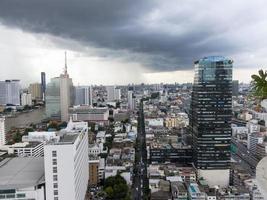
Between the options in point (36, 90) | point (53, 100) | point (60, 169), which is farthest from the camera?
Answer: point (36, 90)

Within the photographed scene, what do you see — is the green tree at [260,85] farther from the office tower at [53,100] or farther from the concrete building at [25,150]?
the office tower at [53,100]

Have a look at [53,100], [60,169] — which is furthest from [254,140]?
[53,100]

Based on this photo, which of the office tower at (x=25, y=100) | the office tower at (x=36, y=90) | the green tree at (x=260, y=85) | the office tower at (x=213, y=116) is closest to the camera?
the green tree at (x=260, y=85)

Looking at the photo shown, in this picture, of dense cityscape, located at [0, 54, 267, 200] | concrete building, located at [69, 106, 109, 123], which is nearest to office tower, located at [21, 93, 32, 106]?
concrete building, located at [69, 106, 109, 123]

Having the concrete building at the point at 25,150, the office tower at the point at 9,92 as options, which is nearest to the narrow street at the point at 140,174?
the concrete building at the point at 25,150

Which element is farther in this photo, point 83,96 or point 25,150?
point 83,96

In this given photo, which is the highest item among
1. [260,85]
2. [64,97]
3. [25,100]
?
[260,85]

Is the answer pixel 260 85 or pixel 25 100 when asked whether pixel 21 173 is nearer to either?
pixel 260 85
